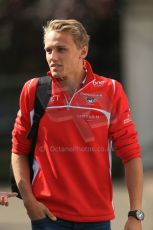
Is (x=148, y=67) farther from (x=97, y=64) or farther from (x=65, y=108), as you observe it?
(x=65, y=108)

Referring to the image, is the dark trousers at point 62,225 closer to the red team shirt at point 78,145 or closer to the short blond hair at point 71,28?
the red team shirt at point 78,145

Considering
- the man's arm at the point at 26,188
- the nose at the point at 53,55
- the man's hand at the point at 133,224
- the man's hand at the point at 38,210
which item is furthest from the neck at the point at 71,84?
the man's hand at the point at 133,224

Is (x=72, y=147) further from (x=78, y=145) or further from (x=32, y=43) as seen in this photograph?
(x=32, y=43)

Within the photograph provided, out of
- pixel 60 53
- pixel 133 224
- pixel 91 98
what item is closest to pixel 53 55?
pixel 60 53

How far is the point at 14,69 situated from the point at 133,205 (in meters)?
6.88

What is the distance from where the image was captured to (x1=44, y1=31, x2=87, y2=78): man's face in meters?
4.68

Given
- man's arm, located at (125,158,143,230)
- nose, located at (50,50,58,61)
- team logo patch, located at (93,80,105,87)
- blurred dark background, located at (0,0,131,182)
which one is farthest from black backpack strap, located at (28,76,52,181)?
blurred dark background, located at (0,0,131,182)

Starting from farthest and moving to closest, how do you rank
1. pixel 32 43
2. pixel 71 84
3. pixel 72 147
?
pixel 32 43
pixel 71 84
pixel 72 147

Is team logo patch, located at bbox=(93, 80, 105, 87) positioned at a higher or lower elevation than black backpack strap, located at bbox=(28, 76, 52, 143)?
higher

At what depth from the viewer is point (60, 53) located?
468 centimetres

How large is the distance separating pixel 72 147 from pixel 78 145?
0.03m

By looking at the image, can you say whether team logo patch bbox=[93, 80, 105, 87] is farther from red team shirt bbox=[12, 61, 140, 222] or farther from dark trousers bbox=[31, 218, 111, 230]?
dark trousers bbox=[31, 218, 111, 230]

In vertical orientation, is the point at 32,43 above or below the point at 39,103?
below

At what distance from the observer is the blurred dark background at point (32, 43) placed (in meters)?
10.8
